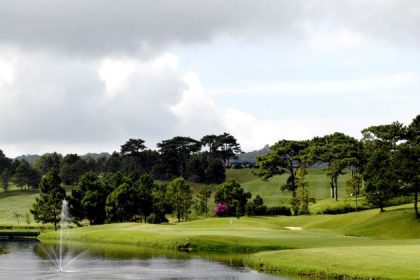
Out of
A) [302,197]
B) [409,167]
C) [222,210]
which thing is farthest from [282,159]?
[409,167]

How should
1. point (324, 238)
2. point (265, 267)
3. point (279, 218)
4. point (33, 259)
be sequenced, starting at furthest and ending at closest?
1. point (279, 218)
2. point (324, 238)
3. point (33, 259)
4. point (265, 267)

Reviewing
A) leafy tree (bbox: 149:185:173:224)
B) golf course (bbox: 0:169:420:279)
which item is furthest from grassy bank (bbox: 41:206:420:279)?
leafy tree (bbox: 149:185:173:224)

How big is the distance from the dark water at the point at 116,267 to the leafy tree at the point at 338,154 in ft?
244

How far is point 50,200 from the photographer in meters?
144

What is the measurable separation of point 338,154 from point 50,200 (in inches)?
2822

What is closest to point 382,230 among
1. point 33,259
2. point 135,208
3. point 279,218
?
point 279,218

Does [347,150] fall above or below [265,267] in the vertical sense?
above

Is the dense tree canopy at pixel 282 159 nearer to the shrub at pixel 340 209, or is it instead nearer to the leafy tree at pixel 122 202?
the shrub at pixel 340 209

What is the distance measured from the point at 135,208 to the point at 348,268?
94.1 m

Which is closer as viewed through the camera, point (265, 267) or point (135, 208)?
point (265, 267)

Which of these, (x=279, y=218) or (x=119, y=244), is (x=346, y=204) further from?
(x=119, y=244)

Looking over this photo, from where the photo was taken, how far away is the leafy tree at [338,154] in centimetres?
14875

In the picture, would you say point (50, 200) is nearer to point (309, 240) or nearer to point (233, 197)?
point (233, 197)

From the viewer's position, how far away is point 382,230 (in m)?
101
